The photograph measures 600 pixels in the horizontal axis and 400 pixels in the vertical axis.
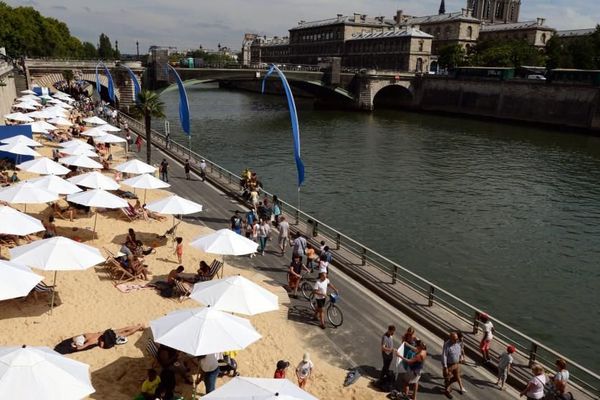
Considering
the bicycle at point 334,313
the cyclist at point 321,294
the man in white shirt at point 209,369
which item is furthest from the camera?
the bicycle at point 334,313

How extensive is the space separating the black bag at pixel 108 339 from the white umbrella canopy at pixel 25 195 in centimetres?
771

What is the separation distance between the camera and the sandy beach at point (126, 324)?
11.3 metres

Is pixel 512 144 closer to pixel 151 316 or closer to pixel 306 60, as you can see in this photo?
pixel 151 316

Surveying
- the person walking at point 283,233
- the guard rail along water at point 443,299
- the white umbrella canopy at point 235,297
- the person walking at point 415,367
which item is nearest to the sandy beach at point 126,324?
the person walking at point 415,367

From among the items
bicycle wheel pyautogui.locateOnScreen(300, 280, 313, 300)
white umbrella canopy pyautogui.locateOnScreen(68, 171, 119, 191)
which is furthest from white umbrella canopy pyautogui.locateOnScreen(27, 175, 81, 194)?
bicycle wheel pyautogui.locateOnScreen(300, 280, 313, 300)

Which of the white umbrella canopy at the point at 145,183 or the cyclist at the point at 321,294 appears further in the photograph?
the white umbrella canopy at the point at 145,183

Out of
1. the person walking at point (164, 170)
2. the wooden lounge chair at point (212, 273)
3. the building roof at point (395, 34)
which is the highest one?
the building roof at point (395, 34)

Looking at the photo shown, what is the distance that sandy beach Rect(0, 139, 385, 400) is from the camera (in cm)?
1131

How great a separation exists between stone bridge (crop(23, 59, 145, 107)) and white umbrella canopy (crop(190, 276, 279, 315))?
6493cm

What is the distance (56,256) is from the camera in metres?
12.9

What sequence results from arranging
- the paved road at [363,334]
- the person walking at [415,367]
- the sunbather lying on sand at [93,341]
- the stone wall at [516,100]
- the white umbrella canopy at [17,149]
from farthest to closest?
the stone wall at [516,100] < the white umbrella canopy at [17,149] < the paved road at [363,334] < the sunbather lying on sand at [93,341] < the person walking at [415,367]

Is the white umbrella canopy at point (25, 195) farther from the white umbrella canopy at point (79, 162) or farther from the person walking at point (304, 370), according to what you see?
the person walking at point (304, 370)

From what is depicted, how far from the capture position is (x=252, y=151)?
50.9 meters

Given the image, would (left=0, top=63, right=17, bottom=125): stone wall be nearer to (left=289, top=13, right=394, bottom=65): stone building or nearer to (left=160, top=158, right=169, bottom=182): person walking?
(left=160, top=158, right=169, bottom=182): person walking
